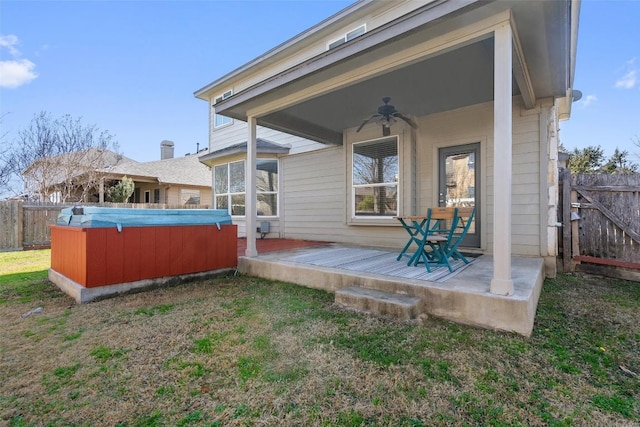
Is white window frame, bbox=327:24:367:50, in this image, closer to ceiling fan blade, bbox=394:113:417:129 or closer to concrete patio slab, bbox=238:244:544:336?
ceiling fan blade, bbox=394:113:417:129

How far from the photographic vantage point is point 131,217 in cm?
393

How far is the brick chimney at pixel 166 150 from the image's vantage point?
66.8ft

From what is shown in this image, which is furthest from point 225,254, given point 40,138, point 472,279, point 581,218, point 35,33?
point 40,138

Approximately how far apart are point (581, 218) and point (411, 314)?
4063mm

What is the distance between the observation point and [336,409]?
163cm

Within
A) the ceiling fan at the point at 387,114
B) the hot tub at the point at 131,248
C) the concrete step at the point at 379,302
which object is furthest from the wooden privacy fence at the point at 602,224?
the hot tub at the point at 131,248

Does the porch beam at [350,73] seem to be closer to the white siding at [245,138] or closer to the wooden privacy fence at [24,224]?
the white siding at [245,138]

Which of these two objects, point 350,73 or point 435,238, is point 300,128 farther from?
point 435,238

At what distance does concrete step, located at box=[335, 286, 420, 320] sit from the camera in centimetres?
279

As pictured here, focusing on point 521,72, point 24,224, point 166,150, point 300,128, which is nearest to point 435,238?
point 521,72

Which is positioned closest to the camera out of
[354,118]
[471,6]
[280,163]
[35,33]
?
[471,6]

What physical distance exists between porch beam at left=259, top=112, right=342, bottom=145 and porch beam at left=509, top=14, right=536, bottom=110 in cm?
362

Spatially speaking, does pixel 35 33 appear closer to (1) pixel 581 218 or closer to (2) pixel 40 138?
(2) pixel 40 138

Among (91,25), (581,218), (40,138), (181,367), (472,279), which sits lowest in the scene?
(181,367)
